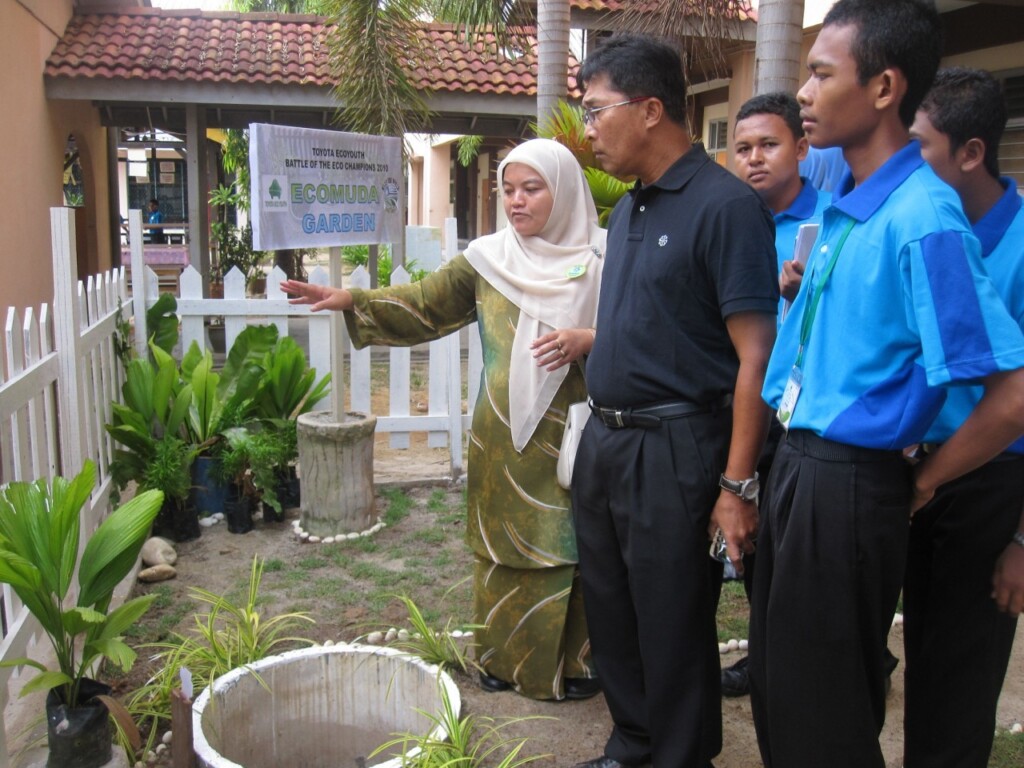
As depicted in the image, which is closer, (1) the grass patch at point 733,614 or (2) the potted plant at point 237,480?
(1) the grass patch at point 733,614

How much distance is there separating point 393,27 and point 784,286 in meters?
7.77

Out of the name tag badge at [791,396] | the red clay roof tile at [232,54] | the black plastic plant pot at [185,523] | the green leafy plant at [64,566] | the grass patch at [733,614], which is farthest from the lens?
the red clay roof tile at [232,54]

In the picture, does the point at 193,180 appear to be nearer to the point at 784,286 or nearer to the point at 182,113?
the point at 182,113

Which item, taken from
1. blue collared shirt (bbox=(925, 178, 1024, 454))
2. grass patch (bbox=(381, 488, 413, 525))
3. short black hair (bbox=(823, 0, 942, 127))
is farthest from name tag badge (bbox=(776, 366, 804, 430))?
grass patch (bbox=(381, 488, 413, 525))

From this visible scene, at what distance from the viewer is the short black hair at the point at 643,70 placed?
238 centimetres

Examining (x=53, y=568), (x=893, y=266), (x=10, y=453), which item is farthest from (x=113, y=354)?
(x=893, y=266)

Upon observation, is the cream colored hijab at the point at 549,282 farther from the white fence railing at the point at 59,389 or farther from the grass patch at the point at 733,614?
the white fence railing at the point at 59,389

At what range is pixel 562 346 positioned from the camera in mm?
2766

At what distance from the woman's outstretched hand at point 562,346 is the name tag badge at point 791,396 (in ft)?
2.65

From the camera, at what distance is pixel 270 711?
2.98 m

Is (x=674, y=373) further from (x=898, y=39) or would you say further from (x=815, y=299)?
(x=898, y=39)

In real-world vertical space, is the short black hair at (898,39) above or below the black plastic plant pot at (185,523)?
above

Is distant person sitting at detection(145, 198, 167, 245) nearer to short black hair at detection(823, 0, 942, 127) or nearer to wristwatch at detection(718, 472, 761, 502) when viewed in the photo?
wristwatch at detection(718, 472, 761, 502)

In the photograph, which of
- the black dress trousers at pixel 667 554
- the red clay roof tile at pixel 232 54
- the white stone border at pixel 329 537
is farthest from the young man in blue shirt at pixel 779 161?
the red clay roof tile at pixel 232 54
